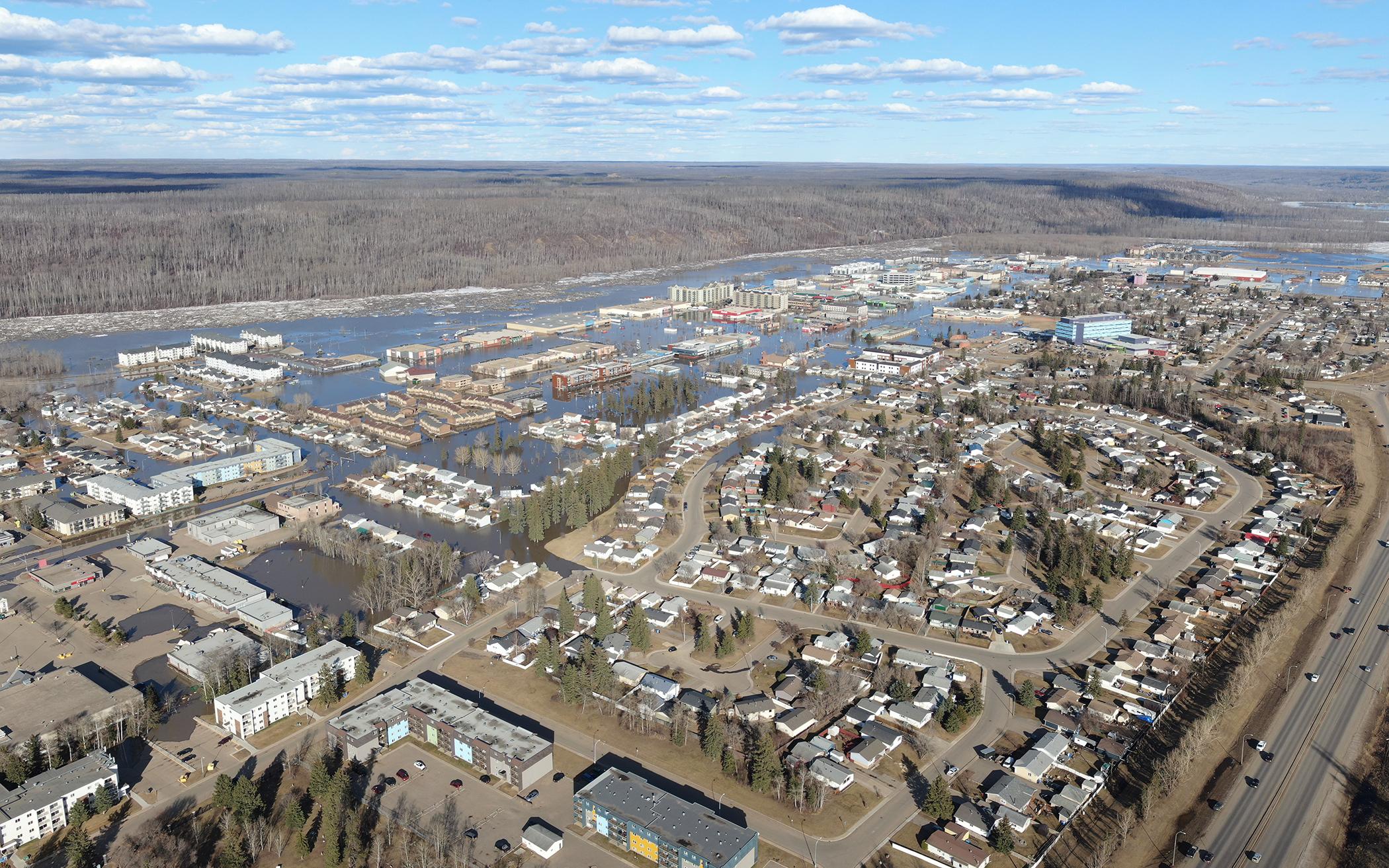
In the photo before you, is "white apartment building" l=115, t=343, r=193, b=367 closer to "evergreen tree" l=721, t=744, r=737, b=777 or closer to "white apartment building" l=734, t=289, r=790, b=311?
"white apartment building" l=734, t=289, r=790, b=311

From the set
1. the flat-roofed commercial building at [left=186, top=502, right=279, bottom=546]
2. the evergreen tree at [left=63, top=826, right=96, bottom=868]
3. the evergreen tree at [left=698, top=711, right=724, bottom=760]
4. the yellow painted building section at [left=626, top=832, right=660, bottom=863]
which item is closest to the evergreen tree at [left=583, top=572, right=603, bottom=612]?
the evergreen tree at [left=698, top=711, right=724, bottom=760]

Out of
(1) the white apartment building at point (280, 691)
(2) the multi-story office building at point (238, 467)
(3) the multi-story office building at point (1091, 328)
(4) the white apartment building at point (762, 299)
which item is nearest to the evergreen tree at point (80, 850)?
(1) the white apartment building at point (280, 691)

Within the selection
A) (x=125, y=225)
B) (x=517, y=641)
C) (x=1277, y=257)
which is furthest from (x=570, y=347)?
(x=1277, y=257)

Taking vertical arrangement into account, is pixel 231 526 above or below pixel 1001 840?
above

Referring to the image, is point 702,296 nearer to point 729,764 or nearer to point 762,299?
point 762,299

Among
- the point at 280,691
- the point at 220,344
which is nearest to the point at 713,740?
the point at 280,691

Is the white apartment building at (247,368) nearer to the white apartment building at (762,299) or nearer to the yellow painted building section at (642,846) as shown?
the white apartment building at (762,299)
